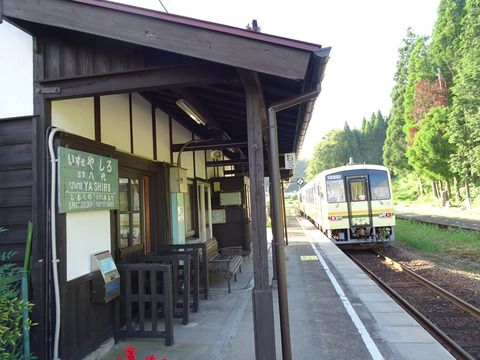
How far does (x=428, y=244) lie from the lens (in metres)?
12.6

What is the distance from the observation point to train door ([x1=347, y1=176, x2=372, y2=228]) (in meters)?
12.4

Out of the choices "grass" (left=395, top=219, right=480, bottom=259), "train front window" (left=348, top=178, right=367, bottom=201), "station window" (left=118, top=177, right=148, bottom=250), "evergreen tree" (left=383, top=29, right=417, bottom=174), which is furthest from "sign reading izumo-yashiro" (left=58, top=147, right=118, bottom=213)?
"evergreen tree" (left=383, top=29, right=417, bottom=174)

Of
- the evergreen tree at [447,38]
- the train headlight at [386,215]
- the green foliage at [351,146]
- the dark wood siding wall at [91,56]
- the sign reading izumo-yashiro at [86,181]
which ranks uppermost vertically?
the evergreen tree at [447,38]

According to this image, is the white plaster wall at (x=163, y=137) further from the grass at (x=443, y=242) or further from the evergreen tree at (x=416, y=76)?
the evergreen tree at (x=416, y=76)

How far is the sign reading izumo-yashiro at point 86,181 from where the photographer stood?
137 inches

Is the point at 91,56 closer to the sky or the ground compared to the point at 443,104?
closer to the ground

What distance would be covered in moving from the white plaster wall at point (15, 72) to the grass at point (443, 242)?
11512 millimetres

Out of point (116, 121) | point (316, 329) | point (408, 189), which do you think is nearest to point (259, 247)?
point (316, 329)

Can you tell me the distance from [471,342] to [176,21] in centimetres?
539

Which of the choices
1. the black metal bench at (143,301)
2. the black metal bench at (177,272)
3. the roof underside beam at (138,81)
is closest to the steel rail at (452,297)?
the black metal bench at (177,272)

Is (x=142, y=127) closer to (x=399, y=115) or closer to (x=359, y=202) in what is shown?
(x=359, y=202)

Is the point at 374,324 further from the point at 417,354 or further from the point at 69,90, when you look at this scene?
the point at 69,90

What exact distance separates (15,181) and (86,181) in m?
0.65

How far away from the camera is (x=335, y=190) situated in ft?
42.4
